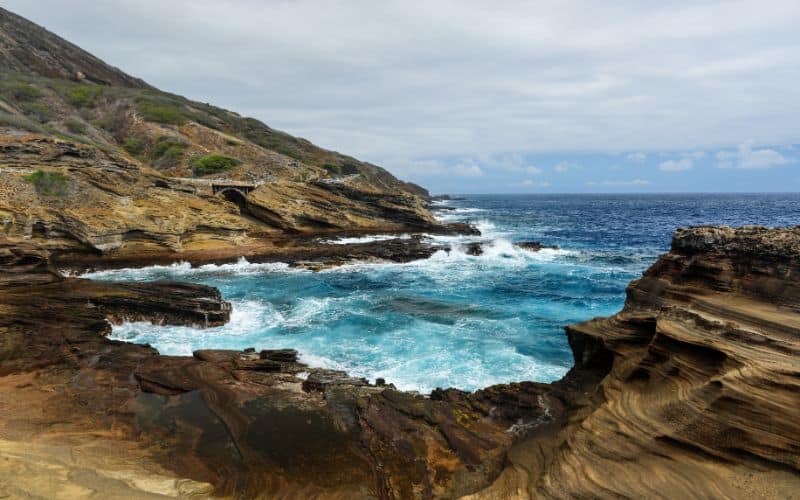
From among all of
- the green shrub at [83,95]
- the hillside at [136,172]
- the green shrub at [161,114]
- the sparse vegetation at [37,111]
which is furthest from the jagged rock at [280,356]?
the green shrub at [83,95]

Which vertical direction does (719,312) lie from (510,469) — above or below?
above

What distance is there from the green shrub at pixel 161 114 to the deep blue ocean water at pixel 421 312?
45.3 metres

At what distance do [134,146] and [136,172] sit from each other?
2925 centimetres

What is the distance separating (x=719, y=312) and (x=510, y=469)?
4238 millimetres

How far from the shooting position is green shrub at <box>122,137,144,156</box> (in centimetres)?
5834

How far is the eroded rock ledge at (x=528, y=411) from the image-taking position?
5352mm

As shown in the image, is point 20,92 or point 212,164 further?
point 20,92

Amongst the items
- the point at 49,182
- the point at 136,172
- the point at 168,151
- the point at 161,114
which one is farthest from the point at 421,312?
the point at 161,114

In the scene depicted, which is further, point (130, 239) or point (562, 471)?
point (130, 239)

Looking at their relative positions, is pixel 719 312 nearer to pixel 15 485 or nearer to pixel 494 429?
pixel 494 429

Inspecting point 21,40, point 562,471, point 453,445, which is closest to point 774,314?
point 562,471

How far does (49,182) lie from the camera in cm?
2914

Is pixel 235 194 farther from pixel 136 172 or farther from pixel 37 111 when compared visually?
pixel 37 111

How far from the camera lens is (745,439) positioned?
519 cm
